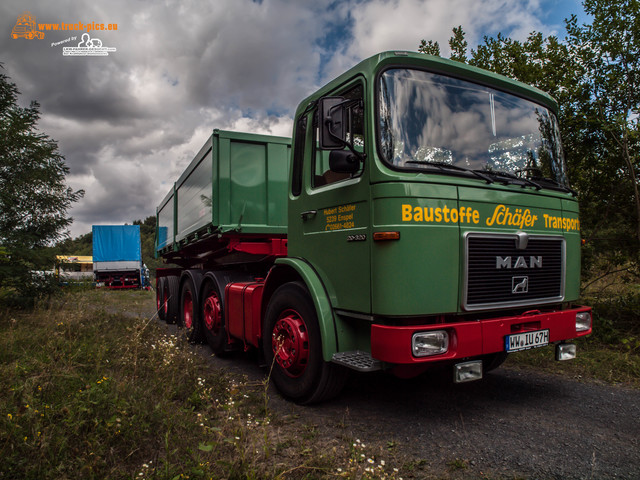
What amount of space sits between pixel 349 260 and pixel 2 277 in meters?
7.51

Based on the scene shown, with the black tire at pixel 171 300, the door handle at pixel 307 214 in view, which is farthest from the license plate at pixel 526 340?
the black tire at pixel 171 300

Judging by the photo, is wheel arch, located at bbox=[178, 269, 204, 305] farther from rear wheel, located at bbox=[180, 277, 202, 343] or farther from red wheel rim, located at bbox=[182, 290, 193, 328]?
red wheel rim, located at bbox=[182, 290, 193, 328]

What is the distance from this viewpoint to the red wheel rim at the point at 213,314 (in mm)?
6035

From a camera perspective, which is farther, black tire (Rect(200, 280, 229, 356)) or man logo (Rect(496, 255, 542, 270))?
black tire (Rect(200, 280, 229, 356))

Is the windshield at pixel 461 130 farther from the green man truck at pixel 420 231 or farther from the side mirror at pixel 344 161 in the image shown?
the side mirror at pixel 344 161

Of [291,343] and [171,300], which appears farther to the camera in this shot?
[171,300]

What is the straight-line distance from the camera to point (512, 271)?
3.39 meters

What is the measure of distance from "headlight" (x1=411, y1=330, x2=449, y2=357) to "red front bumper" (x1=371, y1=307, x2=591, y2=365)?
0.03m

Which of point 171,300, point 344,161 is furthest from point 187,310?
point 344,161

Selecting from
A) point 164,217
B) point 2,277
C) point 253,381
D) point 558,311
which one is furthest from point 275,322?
point 164,217

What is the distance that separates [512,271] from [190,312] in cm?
572

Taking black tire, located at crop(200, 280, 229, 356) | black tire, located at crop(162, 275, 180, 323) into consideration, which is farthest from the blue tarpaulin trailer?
black tire, located at crop(200, 280, 229, 356)

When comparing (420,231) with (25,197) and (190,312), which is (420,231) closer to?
(190,312)

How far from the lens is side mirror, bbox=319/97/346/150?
328 centimetres
